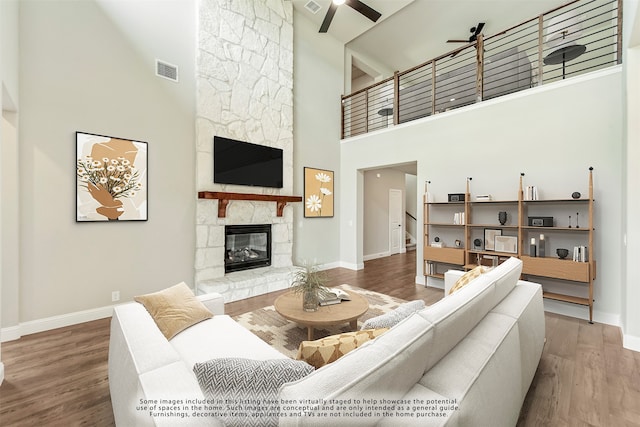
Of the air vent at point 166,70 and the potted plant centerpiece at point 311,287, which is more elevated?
the air vent at point 166,70

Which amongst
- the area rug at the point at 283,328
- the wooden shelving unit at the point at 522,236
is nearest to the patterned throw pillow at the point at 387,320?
the area rug at the point at 283,328

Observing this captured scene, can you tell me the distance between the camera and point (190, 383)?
106cm

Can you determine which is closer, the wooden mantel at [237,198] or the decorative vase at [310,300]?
the decorative vase at [310,300]

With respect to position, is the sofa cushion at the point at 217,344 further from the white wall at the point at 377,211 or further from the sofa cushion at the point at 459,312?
the white wall at the point at 377,211

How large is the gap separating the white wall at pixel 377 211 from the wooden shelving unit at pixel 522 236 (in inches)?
99.5

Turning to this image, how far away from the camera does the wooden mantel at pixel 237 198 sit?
13.6 feet

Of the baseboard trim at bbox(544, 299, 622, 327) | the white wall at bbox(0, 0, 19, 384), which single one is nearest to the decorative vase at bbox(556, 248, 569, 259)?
the baseboard trim at bbox(544, 299, 622, 327)

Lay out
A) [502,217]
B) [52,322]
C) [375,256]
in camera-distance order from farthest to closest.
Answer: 1. [375,256]
2. [502,217]
3. [52,322]

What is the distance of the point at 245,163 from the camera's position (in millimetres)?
4754

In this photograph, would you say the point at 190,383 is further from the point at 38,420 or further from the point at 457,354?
the point at 38,420

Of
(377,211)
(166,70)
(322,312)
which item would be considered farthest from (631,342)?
(166,70)

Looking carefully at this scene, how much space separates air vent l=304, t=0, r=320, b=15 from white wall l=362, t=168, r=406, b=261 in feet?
12.0

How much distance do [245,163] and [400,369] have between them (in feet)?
14.3

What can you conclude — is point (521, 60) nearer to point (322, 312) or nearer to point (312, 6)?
point (312, 6)
